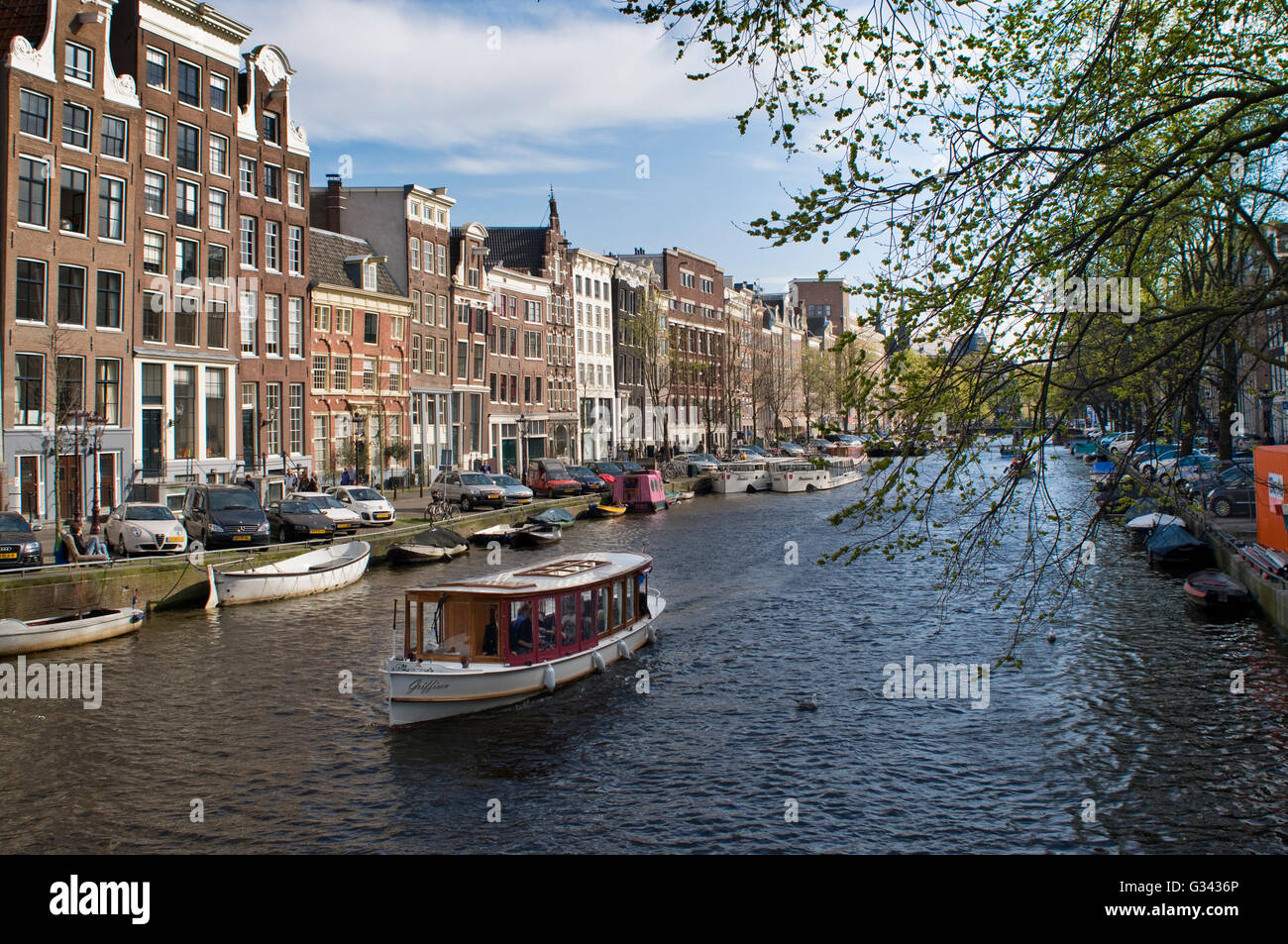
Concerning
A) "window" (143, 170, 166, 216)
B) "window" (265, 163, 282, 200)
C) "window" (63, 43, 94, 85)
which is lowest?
"window" (143, 170, 166, 216)

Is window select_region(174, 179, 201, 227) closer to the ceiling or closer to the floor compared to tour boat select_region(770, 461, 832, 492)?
closer to the ceiling

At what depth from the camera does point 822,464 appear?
8544 cm

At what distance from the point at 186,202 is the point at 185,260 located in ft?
8.19

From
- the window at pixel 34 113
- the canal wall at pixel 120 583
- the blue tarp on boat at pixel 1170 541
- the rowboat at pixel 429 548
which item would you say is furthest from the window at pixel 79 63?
the blue tarp on boat at pixel 1170 541

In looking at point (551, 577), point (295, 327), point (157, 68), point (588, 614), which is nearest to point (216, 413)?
point (295, 327)

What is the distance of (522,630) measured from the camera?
2217cm

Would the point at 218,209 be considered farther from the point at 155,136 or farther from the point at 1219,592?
the point at 1219,592

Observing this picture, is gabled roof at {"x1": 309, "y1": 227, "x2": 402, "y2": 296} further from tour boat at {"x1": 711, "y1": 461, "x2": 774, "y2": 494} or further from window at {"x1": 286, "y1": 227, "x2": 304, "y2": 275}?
tour boat at {"x1": 711, "y1": 461, "x2": 774, "y2": 494}

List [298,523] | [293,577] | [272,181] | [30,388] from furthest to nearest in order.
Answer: [272,181], [30,388], [298,523], [293,577]

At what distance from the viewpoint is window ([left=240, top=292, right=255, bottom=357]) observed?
169ft

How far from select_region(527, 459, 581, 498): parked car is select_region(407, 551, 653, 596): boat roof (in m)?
35.9

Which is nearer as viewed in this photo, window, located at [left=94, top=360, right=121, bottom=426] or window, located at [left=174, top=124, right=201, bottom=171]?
window, located at [left=94, top=360, right=121, bottom=426]

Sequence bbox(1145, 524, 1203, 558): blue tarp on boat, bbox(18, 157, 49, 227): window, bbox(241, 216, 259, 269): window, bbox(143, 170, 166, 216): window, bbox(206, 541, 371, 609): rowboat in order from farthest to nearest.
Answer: bbox(241, 216, 259, 269): window → bbox(143, 170, 166, 216): window → bbox(18, 157, 49, 227): window → bbox(1145, 524, 1203, 558): blue tarp on boat → bbox(206, 541, 371, 609): rowboat

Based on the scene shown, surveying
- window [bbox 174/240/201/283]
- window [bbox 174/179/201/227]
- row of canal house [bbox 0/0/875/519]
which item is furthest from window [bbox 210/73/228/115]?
window [bbox 174/240/201/283]
